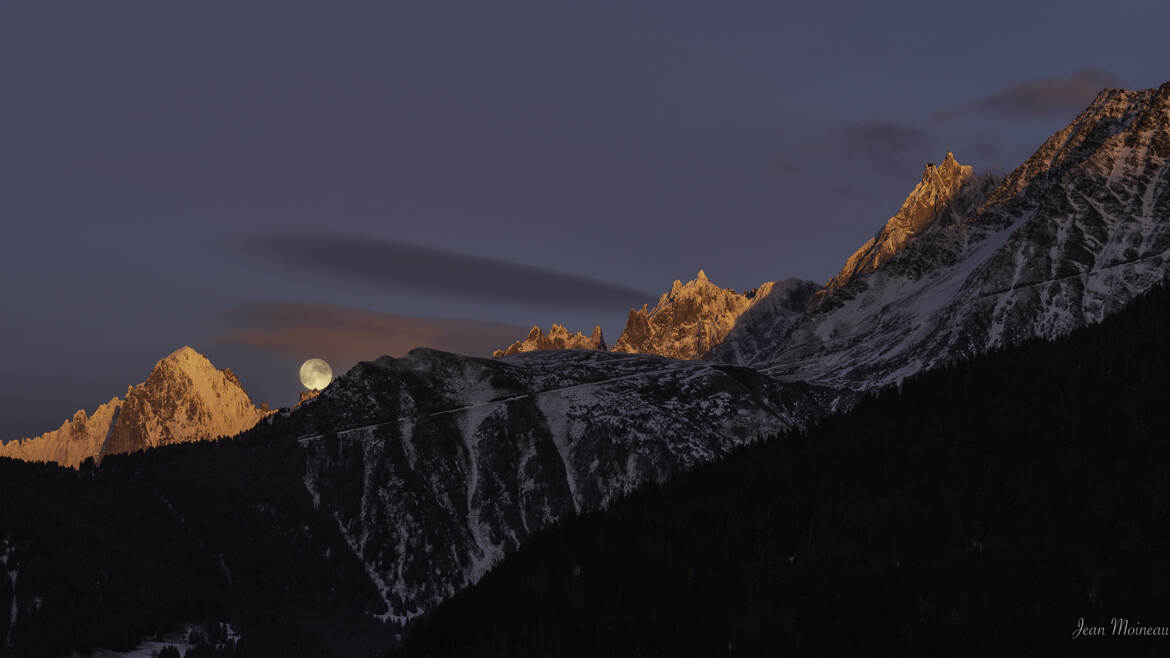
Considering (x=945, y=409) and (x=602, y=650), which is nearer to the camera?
(x=602, y=650)

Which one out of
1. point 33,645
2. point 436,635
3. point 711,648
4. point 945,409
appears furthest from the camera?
point 33,645

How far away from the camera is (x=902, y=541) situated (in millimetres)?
112312

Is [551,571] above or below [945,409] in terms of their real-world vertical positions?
below

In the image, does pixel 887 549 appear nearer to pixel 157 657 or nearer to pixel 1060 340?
pixel 1060 340

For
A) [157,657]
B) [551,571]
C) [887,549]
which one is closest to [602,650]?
[551,571]

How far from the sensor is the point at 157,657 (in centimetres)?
18238

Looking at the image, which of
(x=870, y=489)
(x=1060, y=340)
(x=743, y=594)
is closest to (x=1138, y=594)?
(x=743, y=594)

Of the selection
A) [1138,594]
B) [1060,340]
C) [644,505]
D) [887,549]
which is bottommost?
[1138,594]

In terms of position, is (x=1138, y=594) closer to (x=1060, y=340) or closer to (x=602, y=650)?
(x=602, y=650)

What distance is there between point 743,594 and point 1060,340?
9791 centimetres

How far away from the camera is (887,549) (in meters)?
112

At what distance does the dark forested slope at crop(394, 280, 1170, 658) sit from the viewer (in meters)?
92.9

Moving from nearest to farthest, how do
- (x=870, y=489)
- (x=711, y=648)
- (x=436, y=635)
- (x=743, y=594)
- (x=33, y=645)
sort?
1. (x=711, y=648)
2. (x=743, y=594)
3. (x=436, y=635)
4. (x=870, y=489)
5. (x=33, y=645)

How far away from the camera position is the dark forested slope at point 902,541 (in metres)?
92.9
